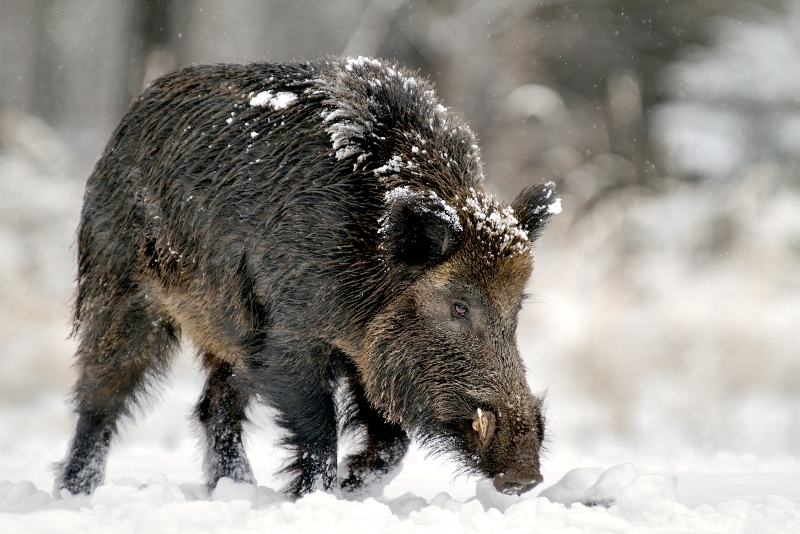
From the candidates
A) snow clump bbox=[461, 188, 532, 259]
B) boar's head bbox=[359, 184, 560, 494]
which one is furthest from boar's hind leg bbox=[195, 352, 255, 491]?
snow clump bbox=[461, 188, 532, 259]

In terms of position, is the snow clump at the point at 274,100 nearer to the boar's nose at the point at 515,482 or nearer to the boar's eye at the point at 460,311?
the boar's eye at the point at 460,311

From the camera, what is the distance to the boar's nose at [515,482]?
10.4 ft

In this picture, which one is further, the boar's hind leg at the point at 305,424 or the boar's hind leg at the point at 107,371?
the boar's hind leg at the point at 107,371

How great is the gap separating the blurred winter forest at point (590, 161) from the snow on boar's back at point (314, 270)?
43.5 inches

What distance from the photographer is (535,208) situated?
405cm

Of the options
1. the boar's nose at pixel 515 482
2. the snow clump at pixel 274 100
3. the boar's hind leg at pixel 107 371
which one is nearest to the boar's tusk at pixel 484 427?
the boar's nose at pixel 515 482

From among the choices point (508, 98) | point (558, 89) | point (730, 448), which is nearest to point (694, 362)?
point (730, 448)

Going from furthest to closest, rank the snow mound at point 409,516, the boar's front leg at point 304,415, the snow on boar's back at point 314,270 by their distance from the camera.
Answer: the boar's front leg at point 304,415, the snow on boar's back at point 314,270, the snow mound at point 409,516

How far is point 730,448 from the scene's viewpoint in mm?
5551

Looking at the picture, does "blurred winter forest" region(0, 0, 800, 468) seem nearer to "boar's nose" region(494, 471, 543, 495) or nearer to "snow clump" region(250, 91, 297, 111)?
"snow clump" region(250, 91, 297, 111)

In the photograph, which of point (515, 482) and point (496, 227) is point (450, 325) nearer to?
point (496, 227)

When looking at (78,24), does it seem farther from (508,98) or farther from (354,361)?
(354,361)

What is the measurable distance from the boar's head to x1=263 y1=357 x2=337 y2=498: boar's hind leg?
0.24m

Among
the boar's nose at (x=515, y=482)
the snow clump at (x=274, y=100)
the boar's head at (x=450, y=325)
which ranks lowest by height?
the boar's nose at (x=515, y=482)
